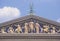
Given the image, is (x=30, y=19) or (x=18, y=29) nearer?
(x=18, y=29)

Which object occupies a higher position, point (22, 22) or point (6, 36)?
point (22, 22)

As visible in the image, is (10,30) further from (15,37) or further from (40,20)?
(40,20)

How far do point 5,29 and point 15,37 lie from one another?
1.05 meters

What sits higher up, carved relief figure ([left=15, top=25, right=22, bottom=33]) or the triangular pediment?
the triangular pediment

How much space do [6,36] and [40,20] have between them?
3.08 m

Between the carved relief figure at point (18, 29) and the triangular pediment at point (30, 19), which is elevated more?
the triangular pediment at point (30, 19)

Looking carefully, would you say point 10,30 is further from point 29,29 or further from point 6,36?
point 29,29

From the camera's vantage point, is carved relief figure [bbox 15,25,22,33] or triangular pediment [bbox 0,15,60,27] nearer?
carved relief figure [bbox 15,25,22,33]

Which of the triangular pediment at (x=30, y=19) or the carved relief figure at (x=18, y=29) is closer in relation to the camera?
the carved relief figure at (x=18, y=29)

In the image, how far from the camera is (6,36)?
51.0ft

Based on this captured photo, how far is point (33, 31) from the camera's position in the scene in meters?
15.5

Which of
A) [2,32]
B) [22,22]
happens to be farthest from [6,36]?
[22,22]

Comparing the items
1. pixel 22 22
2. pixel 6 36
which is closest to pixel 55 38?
pixel 22 22

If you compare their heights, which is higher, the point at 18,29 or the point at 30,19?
the point at 30,19
